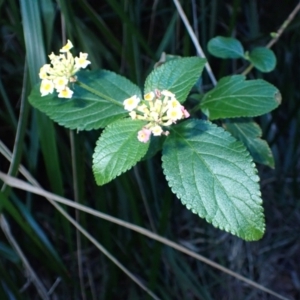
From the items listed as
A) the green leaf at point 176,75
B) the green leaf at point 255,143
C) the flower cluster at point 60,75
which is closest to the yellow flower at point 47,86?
the flower cluster at point 60,75

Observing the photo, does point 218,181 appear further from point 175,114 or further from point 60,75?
point 60,75

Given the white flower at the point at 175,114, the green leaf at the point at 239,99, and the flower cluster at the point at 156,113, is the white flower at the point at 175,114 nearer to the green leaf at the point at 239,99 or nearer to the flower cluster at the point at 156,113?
the flower cluster at the point at 156,113

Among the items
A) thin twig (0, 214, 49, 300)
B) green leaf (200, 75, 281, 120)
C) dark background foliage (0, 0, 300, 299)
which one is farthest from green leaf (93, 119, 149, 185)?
thin twig (0, 214, 49, 300)

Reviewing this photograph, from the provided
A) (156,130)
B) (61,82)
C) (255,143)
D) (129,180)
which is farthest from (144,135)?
(129,180)

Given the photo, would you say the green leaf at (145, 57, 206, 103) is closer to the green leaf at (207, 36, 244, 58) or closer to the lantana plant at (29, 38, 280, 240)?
the lantana plant at (29, 38, 280, 240)

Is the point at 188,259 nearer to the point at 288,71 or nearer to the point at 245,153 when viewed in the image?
the point at 288,71
